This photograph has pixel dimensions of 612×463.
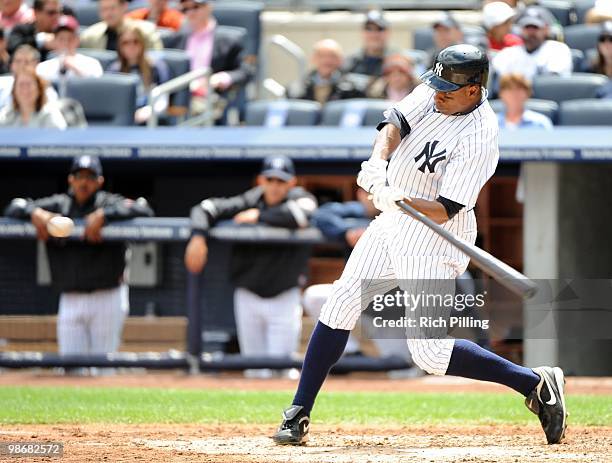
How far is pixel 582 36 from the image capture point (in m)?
10.5

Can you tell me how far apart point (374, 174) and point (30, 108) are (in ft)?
17.5

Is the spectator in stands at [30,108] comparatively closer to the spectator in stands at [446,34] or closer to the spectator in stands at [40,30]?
the spectator in stands at [40,30]

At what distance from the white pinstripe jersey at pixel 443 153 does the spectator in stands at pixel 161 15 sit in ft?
22.5

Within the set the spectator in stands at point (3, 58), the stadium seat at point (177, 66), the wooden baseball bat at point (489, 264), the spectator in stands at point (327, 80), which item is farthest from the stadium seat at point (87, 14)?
the wooden baseball bat at point (489, 264)

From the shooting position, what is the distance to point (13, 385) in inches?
306

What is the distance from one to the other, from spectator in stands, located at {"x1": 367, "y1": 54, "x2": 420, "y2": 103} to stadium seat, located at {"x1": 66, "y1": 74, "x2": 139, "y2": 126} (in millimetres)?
1952

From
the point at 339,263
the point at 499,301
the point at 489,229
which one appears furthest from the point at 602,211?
the point at 499,301

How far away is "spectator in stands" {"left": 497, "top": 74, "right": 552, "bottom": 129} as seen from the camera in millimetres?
8758

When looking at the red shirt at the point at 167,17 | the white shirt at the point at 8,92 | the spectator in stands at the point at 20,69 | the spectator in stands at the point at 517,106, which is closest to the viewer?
the spectator in stands at the point at 517,106

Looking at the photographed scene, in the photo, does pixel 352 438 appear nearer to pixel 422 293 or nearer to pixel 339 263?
pixel 422 293

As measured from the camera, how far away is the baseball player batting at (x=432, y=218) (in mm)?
4547

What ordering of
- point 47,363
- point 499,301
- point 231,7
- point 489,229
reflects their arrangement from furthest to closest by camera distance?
point 231,7 → point 489,229 → point 47,363 → point 499,301

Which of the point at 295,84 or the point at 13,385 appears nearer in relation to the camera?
the point at 13,385

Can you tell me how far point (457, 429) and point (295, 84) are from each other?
625 centimetres
